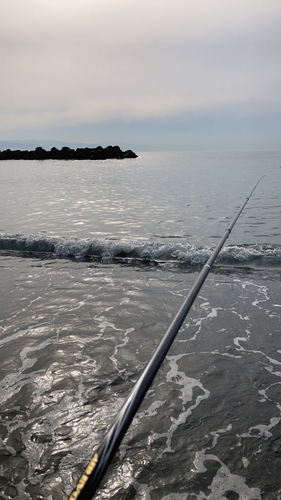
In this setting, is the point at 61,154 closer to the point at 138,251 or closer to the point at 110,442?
the point at 138,251

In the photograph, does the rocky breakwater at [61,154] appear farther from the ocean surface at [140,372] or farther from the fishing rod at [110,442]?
the fishing rod at [110,442]

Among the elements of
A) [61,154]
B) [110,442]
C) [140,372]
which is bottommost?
[140,372]

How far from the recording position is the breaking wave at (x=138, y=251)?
9297 mm

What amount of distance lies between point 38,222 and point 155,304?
11314mm

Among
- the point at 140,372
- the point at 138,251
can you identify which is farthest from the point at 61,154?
the point at 140,372

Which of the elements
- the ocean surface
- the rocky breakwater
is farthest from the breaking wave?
the rocky breakwater

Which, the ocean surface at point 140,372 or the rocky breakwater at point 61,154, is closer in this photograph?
the ocean surface at point 140,372

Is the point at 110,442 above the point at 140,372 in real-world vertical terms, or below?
above

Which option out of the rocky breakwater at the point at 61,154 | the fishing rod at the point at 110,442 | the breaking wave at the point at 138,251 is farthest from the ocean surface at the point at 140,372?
the rocky breakwater at the point at 61,154

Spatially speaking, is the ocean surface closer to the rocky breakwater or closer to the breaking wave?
the breaking wave

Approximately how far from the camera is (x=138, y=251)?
10.4 m

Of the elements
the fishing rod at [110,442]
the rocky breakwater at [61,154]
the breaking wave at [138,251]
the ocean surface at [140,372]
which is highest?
the rocky breakwater at [61,154]

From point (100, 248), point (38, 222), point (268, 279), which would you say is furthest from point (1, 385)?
point (38, 222)

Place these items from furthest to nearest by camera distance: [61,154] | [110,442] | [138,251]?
[61,154], [138,251], [110,442]
